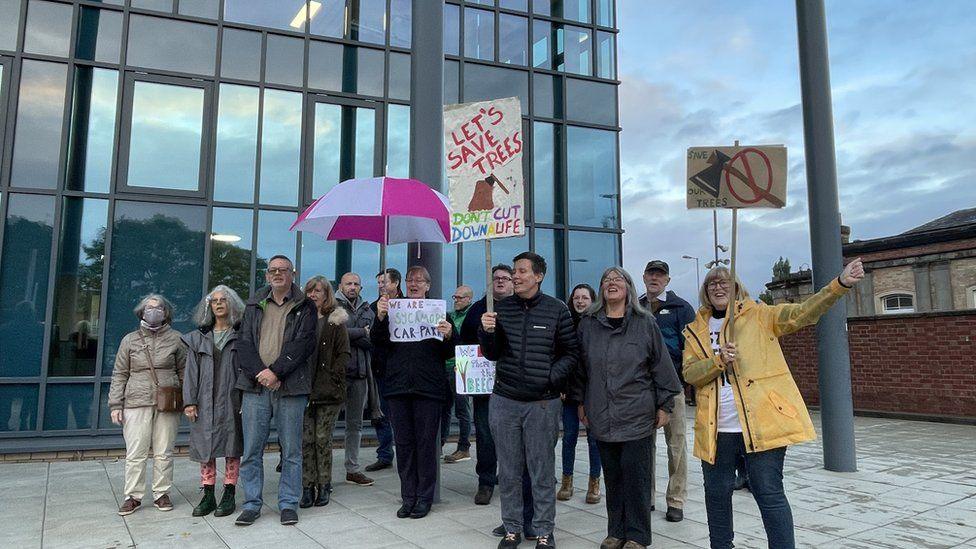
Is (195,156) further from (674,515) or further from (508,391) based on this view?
(674,515)

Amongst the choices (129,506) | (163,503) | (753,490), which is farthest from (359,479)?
(753,490)

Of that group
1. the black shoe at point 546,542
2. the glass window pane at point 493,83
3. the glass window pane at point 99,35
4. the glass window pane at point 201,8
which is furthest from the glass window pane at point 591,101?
the black shoe at point 546,542

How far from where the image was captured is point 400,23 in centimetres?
1074

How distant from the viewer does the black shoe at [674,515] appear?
5.18 metres

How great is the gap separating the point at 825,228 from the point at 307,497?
20.7 feet

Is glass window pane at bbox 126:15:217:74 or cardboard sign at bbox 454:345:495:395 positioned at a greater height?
glass window pane at bbox 126:15:217:74

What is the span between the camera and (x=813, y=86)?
7848mm

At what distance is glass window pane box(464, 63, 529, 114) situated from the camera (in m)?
10.9

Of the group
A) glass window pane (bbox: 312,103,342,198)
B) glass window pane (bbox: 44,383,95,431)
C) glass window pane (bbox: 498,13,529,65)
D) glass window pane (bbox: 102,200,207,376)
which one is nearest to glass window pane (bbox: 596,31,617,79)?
glass window pane (bbox: 498,13,529,65)

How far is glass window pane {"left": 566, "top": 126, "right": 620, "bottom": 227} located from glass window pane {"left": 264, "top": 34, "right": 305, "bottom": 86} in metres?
4.57

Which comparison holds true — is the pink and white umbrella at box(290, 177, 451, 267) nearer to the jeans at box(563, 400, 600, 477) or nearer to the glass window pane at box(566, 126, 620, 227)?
the jeans at box(563, 400, 600, 477)

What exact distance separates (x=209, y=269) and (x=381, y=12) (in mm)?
4965

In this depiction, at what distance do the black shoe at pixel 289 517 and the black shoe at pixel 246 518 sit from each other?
224 millimetres

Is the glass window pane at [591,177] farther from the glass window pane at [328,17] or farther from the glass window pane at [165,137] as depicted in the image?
the glass window pane at [165,137]
